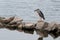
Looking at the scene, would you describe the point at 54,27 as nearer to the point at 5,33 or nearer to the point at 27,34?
the point at 27,34

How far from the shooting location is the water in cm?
1450

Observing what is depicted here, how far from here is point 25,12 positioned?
72.2 feet

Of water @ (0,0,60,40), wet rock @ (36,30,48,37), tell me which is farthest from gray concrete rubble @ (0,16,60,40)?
water @ (0,0,60,40)

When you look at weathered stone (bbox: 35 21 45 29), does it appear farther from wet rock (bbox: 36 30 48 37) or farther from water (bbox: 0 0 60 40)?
water (bbox: 0 0 60 40)

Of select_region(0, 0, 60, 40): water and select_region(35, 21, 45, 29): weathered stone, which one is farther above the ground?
select_region(35, 21, 45, 29): weathered stone

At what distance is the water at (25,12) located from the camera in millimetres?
14502

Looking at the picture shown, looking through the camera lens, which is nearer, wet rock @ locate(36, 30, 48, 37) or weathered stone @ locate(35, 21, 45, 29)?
wet rock @ locate(36, 30, 48, 37)

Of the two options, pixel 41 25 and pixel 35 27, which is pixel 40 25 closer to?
pixel 41 25

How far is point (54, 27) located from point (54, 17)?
4717 millimetres

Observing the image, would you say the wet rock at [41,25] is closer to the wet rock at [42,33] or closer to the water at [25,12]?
the wet rock at [42,33]

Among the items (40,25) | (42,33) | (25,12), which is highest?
(40,25)

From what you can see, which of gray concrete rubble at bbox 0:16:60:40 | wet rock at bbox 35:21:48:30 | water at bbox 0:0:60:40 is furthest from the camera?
wet rock at bbox 35:21:48:30

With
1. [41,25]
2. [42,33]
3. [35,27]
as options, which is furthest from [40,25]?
[42,33]

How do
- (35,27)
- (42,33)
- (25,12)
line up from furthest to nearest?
(25,12), (35,27), (42,33)
